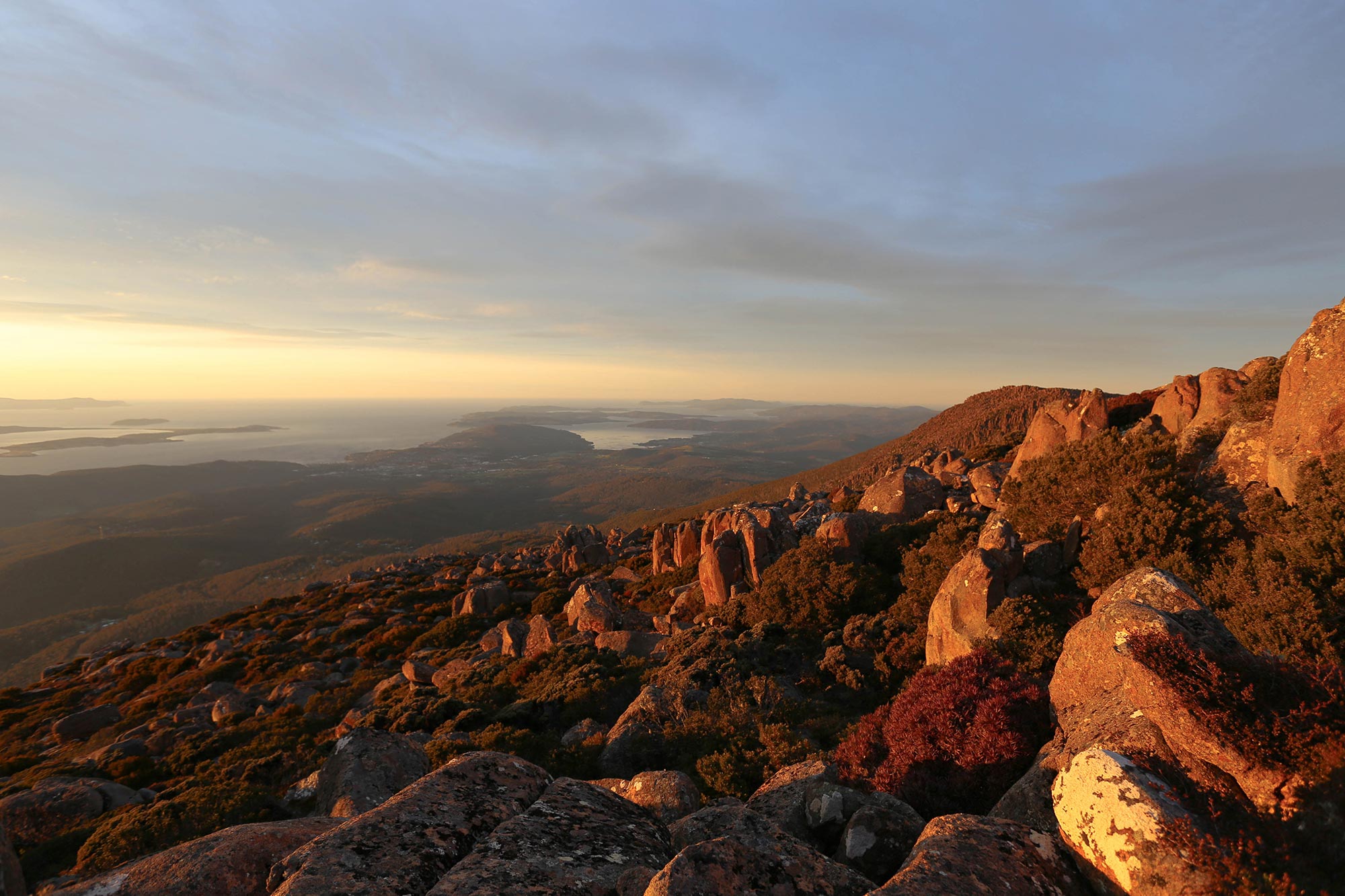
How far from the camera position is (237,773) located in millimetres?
16891

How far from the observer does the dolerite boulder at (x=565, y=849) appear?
17.0ft

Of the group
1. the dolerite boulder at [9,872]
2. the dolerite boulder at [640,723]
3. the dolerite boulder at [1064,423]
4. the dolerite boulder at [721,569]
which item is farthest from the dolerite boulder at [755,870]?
the dolerite boulder at [1064,423]

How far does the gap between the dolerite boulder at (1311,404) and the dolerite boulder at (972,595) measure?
5.89 m

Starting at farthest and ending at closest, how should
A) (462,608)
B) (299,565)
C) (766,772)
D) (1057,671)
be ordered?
(299,565) < (462,608) < (766,772) < (1057,671)

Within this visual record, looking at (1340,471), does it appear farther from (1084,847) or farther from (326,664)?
(326,664)

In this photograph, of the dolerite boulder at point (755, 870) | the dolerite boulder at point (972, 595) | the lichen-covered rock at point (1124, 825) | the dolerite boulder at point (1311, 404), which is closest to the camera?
the lichen-covered rock at point (1124, 825)

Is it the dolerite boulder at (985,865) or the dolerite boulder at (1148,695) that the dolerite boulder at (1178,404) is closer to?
the dolerite boulder at (1148,695)

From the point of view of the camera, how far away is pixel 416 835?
5.95 metres

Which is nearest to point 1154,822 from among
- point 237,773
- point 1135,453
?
point 1135,453

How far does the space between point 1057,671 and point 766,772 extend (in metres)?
5.60

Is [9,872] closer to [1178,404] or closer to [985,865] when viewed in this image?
[985,865]

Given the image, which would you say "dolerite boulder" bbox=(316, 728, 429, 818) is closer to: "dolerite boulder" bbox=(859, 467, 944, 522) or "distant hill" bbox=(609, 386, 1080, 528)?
"dolerite boulder" bbox=(859, 467, 944, 522)

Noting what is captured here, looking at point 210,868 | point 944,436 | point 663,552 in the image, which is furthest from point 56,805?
point 944,436

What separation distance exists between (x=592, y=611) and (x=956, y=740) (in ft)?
72.7
